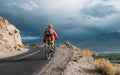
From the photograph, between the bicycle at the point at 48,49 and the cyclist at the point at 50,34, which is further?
the bicycle at the point at 48,49

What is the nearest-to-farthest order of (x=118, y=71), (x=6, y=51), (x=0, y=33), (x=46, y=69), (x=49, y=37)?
(x=46, y=69) → (x=118, y=71) → (x=49, y=37) → (x=6, y=51) → (x=0, y=33)

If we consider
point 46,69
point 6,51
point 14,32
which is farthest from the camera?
point 14,32

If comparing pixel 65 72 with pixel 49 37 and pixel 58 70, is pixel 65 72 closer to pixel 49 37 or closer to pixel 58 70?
pixel 58 70

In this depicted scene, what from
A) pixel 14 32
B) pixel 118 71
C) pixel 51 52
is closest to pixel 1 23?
pixel 14 32

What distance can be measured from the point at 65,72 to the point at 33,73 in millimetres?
1729

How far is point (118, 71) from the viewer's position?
24.1 m

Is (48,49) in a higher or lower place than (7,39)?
lower

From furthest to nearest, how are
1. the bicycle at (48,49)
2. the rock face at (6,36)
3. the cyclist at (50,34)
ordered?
the rock face at (6,36), the bicycle at (48,49), the cyclist at (50,34)

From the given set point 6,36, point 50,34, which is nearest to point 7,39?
point 6,36

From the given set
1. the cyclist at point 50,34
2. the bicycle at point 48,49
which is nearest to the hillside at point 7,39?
the bicycle at point 48,49

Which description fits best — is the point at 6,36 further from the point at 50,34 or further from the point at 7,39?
the point at 50,34

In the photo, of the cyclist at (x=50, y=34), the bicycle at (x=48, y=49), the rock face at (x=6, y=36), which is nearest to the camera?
the cyclist at (x=50, y=34)

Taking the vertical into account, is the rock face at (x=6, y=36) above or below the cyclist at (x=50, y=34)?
above

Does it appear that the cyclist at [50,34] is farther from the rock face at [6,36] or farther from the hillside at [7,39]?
the rock face at [6,36]
